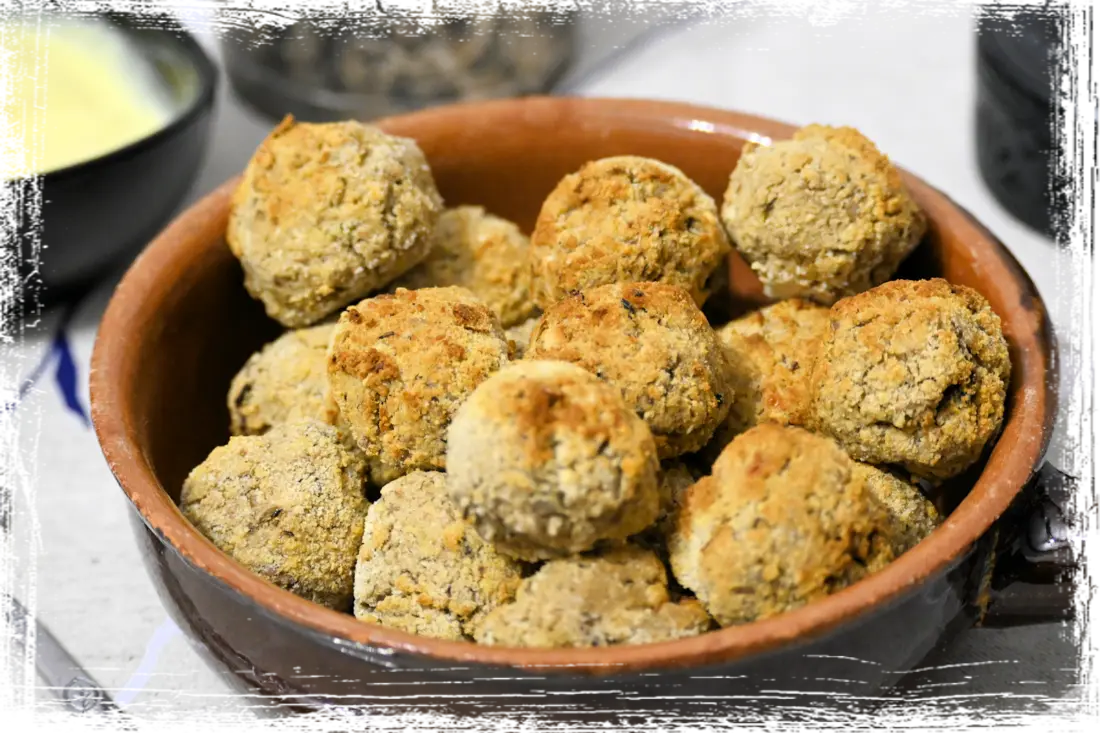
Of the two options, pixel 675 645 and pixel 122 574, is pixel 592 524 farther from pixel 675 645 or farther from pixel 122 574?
pixel 122 574

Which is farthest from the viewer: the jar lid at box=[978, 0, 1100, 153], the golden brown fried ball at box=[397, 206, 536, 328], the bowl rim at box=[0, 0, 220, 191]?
the jar lid at box=[978, 0, 1100, 153]

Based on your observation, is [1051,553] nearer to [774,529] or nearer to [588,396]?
[774,529]

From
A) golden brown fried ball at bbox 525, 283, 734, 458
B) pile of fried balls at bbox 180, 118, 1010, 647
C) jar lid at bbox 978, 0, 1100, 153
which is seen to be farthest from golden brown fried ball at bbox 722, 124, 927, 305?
jar lid at bbox 978, 0, 1100, 153

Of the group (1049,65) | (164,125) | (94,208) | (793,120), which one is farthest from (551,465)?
(793,120)

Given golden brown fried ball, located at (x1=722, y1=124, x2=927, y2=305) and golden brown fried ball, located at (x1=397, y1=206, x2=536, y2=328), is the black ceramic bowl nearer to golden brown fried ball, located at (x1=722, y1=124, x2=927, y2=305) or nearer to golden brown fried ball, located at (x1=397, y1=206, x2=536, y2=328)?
golden brown fried ball, located at (x1=397, y1=206, x2=536, y2=328)

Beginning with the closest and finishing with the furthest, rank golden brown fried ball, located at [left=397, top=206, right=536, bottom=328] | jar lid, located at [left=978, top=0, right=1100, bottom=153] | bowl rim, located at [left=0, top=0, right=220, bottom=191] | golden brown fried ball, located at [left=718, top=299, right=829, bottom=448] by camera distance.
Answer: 1. golden brown fried ball, located at [left=718, top=299, right=829, bottom=448]
2. golden brown fried ball, located at [left=397, top=206, right=536, bottom=328]
3. bowl rim, located at [left=0, top=0, right=220, bottom=191]
4. jar lid, located at [left=978, top=0, right=1100, bottom=153]

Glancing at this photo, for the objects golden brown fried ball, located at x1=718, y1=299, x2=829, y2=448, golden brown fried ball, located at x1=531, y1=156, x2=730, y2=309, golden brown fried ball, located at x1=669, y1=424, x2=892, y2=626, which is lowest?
golden brown fried ball, located at x1=718, y1=299, x2=829, y2=448

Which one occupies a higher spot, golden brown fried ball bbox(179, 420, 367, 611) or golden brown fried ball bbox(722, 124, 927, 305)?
golden brown fried ball bbox(722, 124, 927, 305)

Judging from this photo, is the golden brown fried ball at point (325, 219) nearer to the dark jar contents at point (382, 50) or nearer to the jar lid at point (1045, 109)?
the dark jar contents at point (382, 50)
